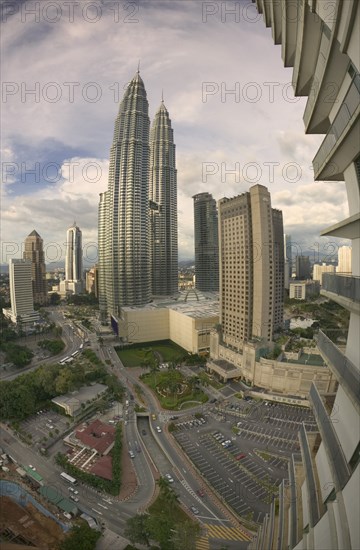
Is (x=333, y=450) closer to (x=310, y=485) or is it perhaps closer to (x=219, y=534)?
(x=310, y=485)

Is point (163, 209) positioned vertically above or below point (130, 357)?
above

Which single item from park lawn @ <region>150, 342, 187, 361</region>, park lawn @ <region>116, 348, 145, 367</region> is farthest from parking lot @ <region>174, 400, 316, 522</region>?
park lawn @ <region>150, 342, 187, 361</region>

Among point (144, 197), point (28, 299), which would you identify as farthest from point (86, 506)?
point (28, 299)

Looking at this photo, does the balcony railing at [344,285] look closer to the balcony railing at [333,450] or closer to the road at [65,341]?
the balcony railing at [333,450]

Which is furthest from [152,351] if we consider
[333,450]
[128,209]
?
[333,450]

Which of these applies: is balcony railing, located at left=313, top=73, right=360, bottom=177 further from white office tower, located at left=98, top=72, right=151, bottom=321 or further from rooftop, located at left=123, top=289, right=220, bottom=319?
white office tower, located at left=98, top=72, right=151, bottom=321

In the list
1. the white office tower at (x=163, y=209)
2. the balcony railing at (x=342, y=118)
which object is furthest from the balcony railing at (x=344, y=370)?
the white office tower at (x=163, y=209)
